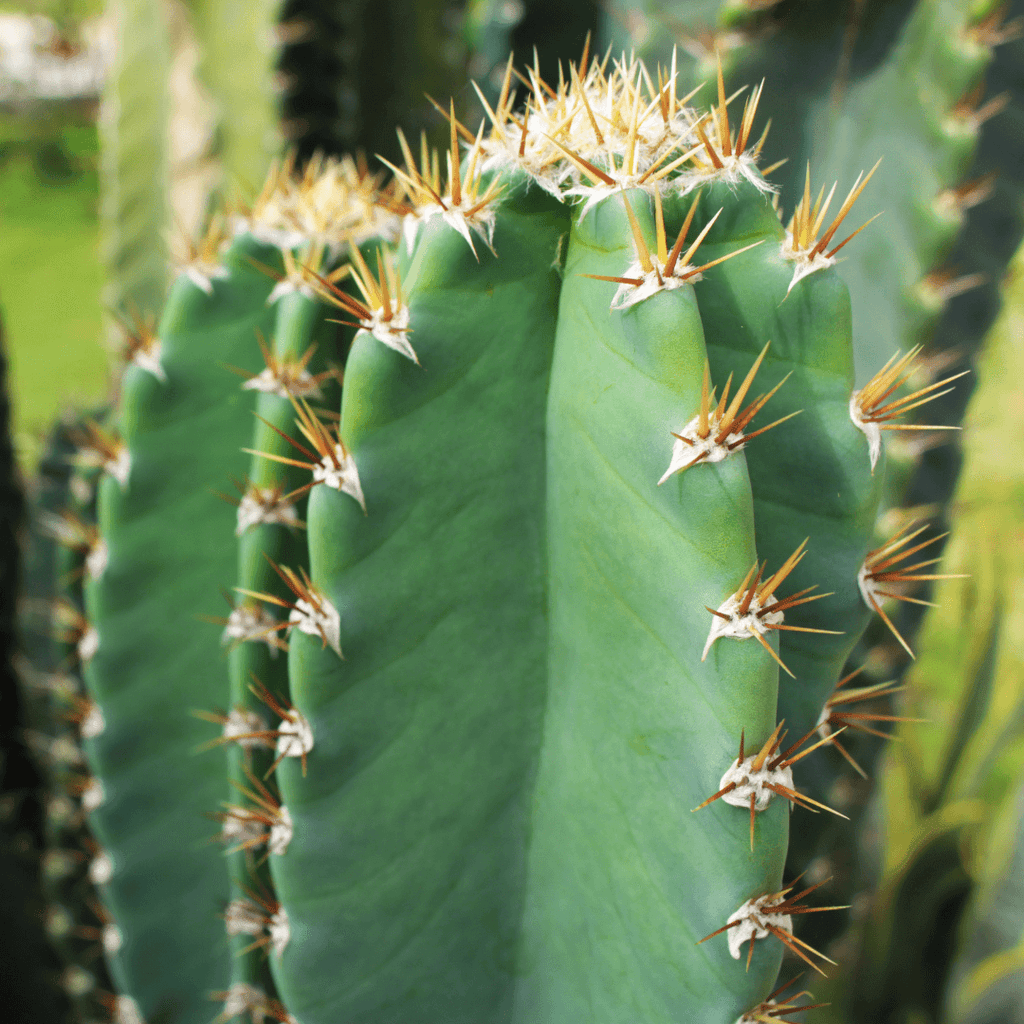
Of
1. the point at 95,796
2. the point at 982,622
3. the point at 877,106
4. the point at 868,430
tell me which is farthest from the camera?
the point at 982,622

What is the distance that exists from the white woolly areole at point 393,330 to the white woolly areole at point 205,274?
1.28ft

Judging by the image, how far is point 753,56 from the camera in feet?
4.02

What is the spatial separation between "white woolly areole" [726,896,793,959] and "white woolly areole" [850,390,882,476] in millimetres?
328

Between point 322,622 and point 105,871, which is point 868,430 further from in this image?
point 105,871

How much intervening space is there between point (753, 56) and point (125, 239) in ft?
7.30

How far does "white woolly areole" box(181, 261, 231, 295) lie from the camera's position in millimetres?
972

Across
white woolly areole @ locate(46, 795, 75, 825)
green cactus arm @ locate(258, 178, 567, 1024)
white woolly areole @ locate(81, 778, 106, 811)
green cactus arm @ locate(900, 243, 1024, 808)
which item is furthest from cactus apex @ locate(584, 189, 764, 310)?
white woolly areole @ locate(46, 795, 75, 825)

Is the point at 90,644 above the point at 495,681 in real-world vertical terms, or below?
above

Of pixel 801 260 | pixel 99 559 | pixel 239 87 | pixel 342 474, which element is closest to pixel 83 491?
pixel 99 559

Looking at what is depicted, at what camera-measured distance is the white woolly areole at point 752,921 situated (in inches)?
24.5

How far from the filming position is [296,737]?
2.36 feet

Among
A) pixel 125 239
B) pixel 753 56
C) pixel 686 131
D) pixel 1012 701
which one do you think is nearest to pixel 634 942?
pixel 686 131

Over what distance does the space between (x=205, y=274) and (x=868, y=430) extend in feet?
2.30

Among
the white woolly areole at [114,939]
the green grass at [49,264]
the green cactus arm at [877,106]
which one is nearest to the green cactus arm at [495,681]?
the white woolly areole at [114,939]
